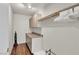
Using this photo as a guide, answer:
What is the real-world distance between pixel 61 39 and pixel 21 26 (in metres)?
0.45

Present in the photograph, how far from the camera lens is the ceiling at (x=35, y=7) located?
3.31 feet

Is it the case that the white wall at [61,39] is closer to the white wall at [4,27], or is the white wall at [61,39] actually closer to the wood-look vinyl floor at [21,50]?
the wood-look vinyl floor at [21,50]

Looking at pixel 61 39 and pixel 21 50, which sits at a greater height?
pixel 61 39

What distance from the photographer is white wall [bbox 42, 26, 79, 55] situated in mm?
1070

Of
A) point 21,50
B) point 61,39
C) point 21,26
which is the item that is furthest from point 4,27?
point 61,39

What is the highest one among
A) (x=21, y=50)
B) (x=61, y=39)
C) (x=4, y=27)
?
(x=4, y=27)

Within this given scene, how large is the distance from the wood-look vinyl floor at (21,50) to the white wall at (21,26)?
0.05 meters

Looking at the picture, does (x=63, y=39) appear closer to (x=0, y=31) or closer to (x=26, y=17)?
(x=26, y=17)

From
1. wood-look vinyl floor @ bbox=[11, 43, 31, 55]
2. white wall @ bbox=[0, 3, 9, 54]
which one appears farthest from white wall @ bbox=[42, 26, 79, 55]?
white wall @ bbox=[0, 3, 9, 54]

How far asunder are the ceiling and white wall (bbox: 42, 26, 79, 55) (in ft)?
0.67

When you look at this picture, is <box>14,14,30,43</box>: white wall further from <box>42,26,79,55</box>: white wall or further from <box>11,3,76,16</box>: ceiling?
<box>42,26,79,55</box>: white wall

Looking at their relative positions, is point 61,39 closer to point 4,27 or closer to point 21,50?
point 21,50

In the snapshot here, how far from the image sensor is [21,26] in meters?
1.09

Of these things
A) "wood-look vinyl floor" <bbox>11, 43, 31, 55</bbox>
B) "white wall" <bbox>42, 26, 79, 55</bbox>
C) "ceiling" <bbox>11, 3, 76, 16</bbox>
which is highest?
"ceiling" <bbox>11, 3, 76, 16</bbox>
